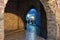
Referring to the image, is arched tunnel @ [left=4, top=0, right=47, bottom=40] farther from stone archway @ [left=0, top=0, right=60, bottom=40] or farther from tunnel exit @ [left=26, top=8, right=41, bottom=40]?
stone archway @ [left=0, top=0, right=60, bottom=40]

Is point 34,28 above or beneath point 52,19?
beneath

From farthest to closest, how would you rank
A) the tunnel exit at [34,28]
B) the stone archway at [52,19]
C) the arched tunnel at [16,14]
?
the arched tunnel at [16,14], the tunnel exit at [34,28], the stone archway at [52,19]

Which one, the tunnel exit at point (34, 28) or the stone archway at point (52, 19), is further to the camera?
the tunnel exit at point (34, 28)

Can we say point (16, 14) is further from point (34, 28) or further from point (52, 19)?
point (52, 19)

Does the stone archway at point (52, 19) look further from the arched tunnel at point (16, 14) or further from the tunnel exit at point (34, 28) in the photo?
the arched tunnel at point (16, 14)

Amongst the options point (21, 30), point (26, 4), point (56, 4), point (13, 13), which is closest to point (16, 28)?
point (21, 30)

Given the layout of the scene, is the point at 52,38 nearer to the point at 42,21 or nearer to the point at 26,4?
the point at 42,21

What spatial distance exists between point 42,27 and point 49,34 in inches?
51.7

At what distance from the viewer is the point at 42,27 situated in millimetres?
5684

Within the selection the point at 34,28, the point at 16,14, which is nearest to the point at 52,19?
the point at 16,14

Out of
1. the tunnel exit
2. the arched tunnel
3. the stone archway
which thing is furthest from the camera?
the arched tunnel

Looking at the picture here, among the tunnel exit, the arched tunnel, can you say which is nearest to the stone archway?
the tunnel exit

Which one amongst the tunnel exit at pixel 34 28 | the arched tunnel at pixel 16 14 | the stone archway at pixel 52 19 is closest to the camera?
the stone archway at pixel 52 19

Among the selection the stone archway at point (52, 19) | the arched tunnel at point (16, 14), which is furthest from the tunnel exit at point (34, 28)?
the stone archway at point (52, 19)
